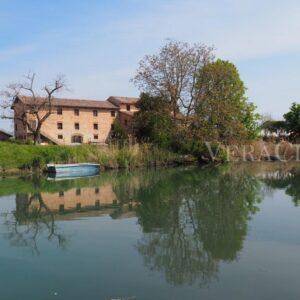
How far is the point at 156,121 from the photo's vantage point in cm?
3594

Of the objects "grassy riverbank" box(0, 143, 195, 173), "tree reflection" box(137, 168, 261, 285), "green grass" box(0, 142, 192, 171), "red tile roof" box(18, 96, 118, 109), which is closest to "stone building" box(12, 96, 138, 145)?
"red tile roof" box(18, 96, 118, 109)

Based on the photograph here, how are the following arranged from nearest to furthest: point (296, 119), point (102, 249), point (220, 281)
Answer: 1. point (220, 281)
2. point (102, 249)
3. point (296, 119)

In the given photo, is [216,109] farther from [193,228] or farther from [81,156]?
[193,228]

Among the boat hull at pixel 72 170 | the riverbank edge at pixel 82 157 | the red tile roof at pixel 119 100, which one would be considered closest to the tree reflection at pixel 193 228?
the boat hull at pixel 72 170

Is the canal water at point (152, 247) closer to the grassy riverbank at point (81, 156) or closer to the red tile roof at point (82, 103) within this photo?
the grassy riverbank at point (81, 156)

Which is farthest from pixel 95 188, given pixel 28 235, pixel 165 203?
pixel 28 235

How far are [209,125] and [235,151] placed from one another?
493 centimetres

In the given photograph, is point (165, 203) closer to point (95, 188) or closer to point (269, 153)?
point (95, 188)

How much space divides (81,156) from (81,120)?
89.2ft

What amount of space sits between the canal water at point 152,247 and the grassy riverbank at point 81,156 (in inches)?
533

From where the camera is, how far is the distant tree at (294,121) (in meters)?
49.2

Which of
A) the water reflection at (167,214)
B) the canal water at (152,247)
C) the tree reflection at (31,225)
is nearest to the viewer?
the canal water at (152,247)

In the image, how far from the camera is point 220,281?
5980 millimetres

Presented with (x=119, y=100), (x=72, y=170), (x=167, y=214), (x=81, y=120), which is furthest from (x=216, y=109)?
(x=119, y=100)
